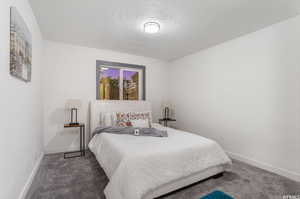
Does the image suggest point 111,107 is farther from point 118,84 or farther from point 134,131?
point 134,131

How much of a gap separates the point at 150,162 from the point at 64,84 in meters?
2.74

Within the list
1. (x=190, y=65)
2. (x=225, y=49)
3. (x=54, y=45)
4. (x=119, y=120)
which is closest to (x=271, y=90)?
(x=225, y=49)

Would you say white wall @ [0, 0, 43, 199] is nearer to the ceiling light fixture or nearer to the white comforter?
the white comforter

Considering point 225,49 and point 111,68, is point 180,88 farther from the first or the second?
point 111,68

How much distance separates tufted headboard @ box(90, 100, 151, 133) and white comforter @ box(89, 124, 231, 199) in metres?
1.18

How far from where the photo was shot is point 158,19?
2.26m

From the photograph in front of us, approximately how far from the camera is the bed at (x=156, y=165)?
1.49 meters

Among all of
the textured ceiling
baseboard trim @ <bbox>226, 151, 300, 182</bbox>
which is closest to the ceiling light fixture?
the textured ceiling

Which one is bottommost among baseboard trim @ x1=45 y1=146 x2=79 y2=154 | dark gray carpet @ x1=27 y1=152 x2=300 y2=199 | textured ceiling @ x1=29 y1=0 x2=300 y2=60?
dark gray carpet @ x1=27 y1=152 x2=300 y2=199

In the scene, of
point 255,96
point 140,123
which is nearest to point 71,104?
point 140,123

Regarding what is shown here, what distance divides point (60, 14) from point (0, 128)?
6.05 ft

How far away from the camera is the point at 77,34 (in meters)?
2.78

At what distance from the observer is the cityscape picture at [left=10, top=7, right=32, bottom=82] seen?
1.30 metres

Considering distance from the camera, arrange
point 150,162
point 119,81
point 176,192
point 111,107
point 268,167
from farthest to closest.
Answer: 1. point 119,81
2. point 111,107
3. point 268,167
4. point 176,192
5. point 150,162
